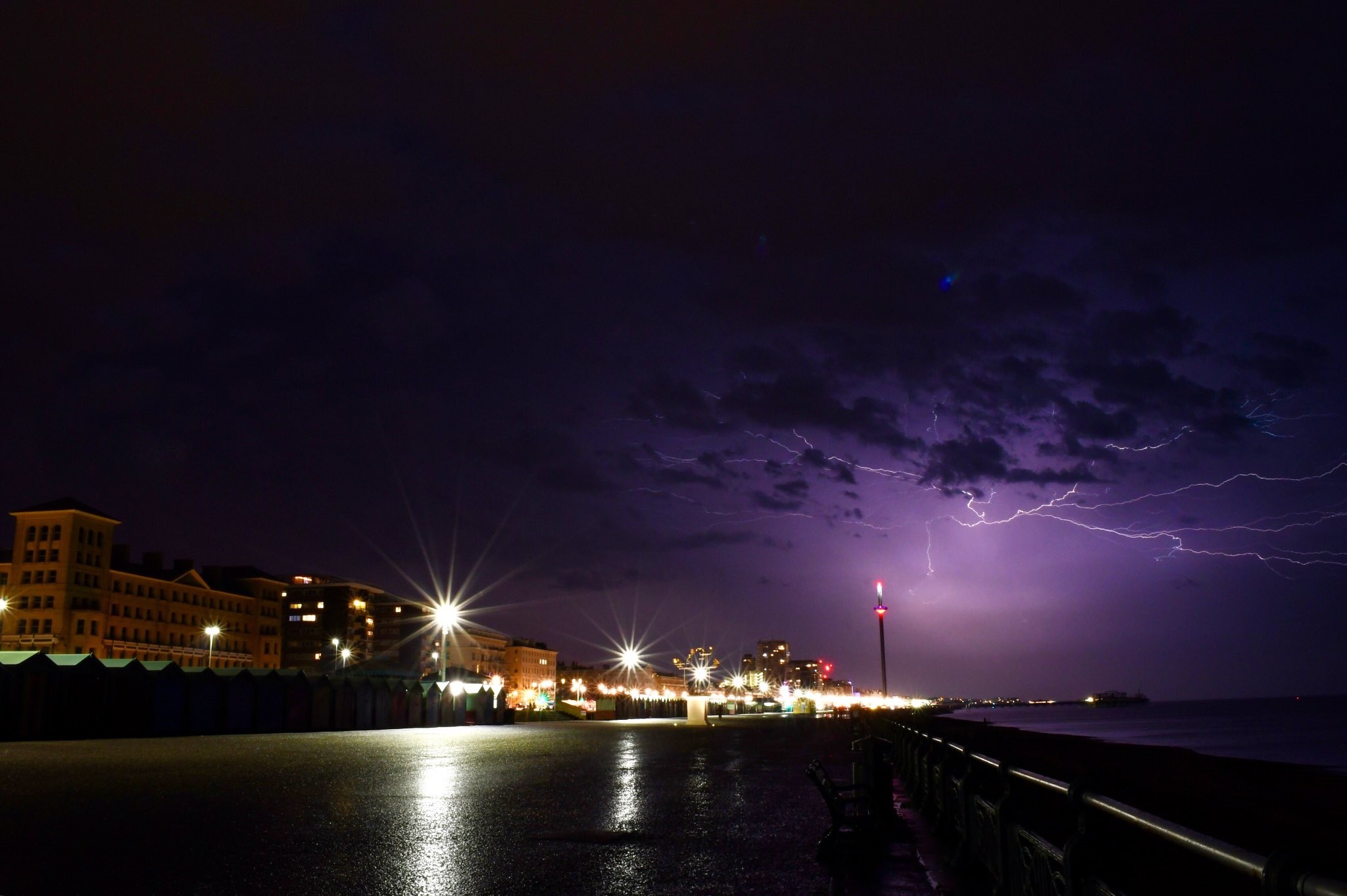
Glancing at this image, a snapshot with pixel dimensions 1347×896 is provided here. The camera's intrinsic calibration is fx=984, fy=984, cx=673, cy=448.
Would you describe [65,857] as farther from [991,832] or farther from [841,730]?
[841,730]

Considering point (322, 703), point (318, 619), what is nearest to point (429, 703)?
point (322, 703)

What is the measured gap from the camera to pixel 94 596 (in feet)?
341

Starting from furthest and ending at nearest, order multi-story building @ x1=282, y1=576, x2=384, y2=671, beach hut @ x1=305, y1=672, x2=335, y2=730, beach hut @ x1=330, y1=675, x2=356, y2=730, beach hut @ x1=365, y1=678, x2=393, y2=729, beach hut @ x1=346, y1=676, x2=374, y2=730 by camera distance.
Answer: multi-story building @ x1=282, y1=576, x2=384, y2=671 → beach hut @ x1=365, y1=678, x2=393, y2=729 → beach hut @ x1=346, y1=676, x2=374, y2=730 → beach hut @ x1=330, y1=675, x2=356, y2=730 → beach hut @ x1=305, y1=672, x2=335, y2=730

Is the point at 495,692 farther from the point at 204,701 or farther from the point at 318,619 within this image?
the point at 318,619

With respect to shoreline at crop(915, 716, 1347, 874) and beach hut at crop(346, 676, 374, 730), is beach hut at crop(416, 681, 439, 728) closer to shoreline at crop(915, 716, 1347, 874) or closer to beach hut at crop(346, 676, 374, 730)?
beach hut at crop(346, 676, 374, 730)

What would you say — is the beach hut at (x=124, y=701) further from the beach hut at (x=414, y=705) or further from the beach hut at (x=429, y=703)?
the beach hut at (x=429, y=703)

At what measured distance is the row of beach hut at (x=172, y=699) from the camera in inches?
1582

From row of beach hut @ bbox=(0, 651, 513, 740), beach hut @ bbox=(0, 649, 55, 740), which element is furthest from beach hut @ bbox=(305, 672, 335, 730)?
beach hut @ bbox=(0, 649, 55, 740)

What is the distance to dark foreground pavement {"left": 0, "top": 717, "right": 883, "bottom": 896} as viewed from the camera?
9000mm

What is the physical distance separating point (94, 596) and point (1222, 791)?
357ft

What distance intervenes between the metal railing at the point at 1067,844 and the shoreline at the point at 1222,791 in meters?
0.42

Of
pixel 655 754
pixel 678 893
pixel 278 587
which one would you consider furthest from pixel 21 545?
pixel 678 893

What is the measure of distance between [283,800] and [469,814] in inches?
156

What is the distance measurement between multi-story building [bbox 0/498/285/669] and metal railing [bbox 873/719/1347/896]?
96761 mm
